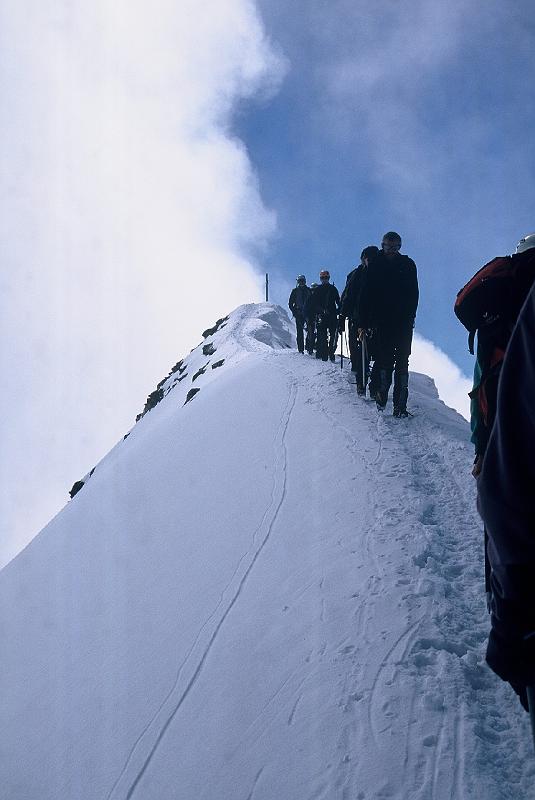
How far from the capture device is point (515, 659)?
53.2 inches

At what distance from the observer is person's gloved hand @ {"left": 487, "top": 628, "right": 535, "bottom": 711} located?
4.28ft

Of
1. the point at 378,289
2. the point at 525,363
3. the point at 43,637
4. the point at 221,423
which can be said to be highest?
the point at 378,289

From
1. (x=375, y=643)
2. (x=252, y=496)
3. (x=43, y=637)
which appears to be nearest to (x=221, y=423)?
(x=252, y=496)

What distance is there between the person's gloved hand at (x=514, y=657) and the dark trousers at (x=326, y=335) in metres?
11.1

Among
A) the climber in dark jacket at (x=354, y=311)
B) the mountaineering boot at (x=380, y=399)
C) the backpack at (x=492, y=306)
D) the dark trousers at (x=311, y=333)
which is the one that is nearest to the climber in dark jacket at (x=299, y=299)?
the dark trousers at (x=311, y=333)

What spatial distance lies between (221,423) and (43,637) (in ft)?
15.6

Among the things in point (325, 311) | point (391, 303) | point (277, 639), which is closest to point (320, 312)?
point (325, 311)

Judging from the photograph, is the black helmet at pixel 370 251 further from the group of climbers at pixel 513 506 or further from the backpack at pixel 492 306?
the group of climbers at pixel 513 506

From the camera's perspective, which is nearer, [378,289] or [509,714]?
[509,714]

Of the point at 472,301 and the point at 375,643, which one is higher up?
the point at 472,301

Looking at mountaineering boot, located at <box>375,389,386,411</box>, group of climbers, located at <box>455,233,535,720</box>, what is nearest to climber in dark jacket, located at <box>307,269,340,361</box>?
mountaineering boot, located at <box>375,389,386,411</box>

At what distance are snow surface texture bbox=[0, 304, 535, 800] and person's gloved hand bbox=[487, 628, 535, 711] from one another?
1.48 meters

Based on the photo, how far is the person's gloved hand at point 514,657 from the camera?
1.30 meters

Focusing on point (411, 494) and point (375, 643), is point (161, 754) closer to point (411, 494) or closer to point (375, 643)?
point (375, 643)
